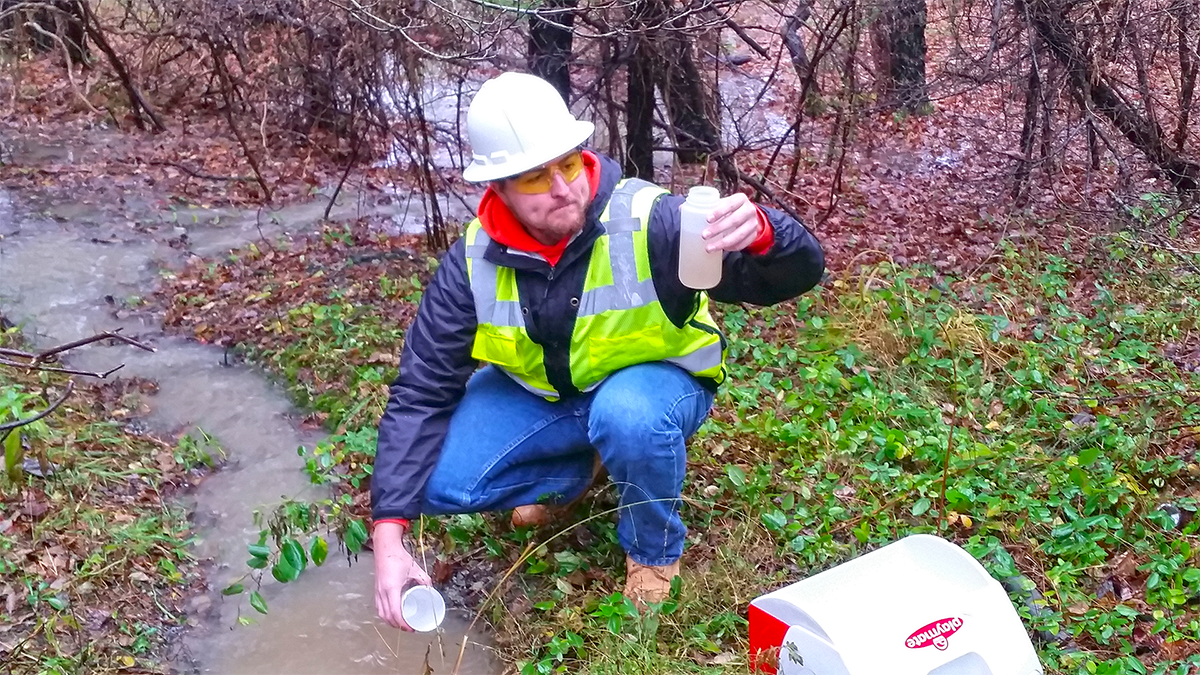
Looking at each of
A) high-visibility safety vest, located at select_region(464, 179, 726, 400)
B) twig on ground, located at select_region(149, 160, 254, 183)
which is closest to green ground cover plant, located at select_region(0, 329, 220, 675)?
high-visibility safety vest, located at select_region(464, 179, 726, 400)

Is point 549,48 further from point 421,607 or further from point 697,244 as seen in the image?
point 421,607

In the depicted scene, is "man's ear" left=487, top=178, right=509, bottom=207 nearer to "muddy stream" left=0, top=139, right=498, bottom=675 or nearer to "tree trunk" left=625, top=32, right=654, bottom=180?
"muddy stream" left=0, top=139, right=498, bottom=675

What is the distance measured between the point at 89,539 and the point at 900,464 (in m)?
2.57

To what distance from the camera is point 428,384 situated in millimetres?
2572

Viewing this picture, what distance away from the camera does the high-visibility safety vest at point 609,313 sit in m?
2.57

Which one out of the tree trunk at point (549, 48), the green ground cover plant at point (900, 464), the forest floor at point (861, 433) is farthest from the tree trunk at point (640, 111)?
the green ground cover plant at point (900, 464)

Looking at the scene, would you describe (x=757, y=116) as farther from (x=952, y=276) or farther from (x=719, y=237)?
(x=719, y=237)

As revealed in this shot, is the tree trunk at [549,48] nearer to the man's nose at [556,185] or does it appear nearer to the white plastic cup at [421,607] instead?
the man's nose at [556,185]

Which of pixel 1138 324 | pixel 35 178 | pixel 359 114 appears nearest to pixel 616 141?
pixel 359 114

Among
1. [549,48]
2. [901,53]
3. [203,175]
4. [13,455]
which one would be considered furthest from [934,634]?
[203,175]

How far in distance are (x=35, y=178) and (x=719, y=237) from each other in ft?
22.6

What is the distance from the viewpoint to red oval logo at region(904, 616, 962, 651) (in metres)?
2.05

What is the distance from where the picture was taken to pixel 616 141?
5.53 metres

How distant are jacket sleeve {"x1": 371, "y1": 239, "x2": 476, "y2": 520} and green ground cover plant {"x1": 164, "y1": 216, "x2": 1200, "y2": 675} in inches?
17.1
